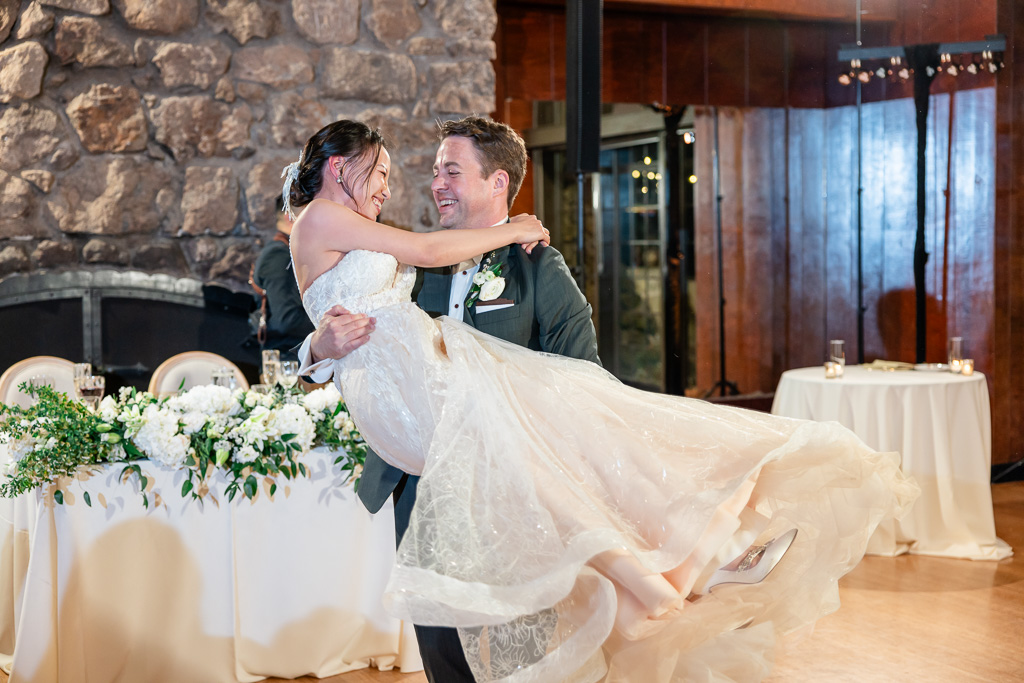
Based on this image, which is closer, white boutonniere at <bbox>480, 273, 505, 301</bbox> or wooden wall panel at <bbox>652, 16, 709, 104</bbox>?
white boutonniere at <bbox>480, 273, 505, 301</bbox>

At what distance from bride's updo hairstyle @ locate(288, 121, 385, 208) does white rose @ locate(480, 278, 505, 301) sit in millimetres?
398

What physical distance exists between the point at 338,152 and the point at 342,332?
17.8 inches

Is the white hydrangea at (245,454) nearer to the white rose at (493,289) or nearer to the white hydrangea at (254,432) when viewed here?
the white hydrangea at (254,432)

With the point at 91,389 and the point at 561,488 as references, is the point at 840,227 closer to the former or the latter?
the point at 91,389

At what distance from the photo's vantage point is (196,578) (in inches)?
121

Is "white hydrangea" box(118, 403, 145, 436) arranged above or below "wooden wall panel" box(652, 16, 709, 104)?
below

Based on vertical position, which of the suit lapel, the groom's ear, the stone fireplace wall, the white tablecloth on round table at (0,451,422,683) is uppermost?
the stone fireplace wall

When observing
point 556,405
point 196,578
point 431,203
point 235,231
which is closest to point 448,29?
point 431,203

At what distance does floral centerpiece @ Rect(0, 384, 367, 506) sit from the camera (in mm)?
2867

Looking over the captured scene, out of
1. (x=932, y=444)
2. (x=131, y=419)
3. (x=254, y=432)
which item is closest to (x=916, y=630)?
(x=932, y=444)

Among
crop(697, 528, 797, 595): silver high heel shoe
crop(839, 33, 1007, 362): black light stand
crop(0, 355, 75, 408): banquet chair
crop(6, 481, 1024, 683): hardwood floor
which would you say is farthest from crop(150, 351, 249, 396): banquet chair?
crop(839, 33, 1007, 362): black light stand

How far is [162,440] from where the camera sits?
2924 mm

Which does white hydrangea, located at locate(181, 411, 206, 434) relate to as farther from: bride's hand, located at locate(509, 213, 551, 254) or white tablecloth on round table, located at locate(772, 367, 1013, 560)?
white tablecloth on round table, located at locate(772, 367, 1013, 560)

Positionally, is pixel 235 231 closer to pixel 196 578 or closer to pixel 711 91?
pixel 196 578
